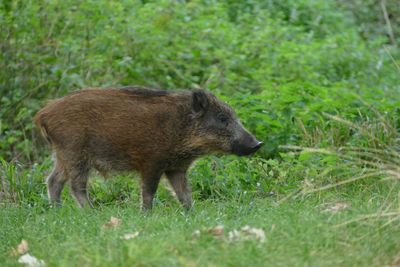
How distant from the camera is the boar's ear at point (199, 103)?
8484 millimetres

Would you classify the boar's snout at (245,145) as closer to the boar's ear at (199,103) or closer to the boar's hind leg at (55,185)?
the boar's ear at (199,103)

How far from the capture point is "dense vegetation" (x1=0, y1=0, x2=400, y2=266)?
670 cm

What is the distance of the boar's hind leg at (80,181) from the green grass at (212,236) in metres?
0.69

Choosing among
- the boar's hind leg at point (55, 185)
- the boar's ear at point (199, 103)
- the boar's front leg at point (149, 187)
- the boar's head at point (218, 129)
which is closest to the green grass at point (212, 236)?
the boar's front leg at point (149, 187)

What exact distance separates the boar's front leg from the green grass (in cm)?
46

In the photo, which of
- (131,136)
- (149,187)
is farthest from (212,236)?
(131,136)

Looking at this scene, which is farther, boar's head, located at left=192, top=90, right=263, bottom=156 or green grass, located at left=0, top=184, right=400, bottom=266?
boar's head, located at left=192, top=90, right=263, bottom=156

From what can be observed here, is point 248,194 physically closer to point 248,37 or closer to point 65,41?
point 65,41

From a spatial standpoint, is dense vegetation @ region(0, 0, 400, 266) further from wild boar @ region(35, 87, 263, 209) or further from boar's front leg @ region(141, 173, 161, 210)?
wild boar @ region(35, 87, 263, 209)

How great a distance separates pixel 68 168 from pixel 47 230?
1.57 metres

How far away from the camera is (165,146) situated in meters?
8.32

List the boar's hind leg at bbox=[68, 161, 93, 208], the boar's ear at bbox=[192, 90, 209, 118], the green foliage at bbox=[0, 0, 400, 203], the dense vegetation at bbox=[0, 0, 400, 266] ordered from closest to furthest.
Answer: the dense vegetation at bbox=[0, 0, 400, 266], the boar's hind leg at bbox=[68, 161, 93, 208], the boar's ear at bbox=[192, 90, 209, 118], the green foliage at bbox=[0, 0, 400, 203]

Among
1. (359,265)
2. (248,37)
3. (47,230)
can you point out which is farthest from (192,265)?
(248,37)

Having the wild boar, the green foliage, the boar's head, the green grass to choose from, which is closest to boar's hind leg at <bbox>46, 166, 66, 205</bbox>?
the wild boar
